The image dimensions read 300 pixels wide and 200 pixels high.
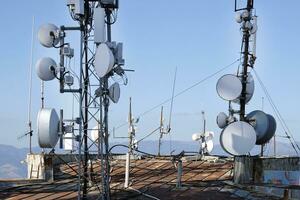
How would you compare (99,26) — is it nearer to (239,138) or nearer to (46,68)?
(46,68)

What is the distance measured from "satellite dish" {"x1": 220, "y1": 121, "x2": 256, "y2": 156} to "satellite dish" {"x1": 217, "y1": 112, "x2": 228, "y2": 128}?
123cm

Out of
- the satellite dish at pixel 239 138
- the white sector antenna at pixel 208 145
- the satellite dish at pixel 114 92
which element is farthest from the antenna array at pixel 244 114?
the white sector antenna at pixel 208 145

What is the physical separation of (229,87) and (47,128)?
7.55m

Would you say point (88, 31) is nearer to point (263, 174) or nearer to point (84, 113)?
point (84, 113)

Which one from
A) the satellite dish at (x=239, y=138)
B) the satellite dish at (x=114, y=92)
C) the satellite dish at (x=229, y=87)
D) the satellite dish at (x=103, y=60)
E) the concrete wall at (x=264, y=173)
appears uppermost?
the satellite dish at (x=103, y=60)

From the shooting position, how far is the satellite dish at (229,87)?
19641mm

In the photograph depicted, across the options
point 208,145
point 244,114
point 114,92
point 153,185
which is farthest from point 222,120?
point 208,145

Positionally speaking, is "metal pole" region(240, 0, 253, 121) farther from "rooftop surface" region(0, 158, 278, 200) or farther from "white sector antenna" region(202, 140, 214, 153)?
"white sector antenna" region(202, 140, 214, 153)

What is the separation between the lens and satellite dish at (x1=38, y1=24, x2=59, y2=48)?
15.6m

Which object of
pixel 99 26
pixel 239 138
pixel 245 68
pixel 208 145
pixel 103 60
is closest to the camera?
pixel 103 60

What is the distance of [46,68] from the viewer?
611 inches

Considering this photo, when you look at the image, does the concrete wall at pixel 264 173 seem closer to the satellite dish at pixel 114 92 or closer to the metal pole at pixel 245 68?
the metal pole at pixel 245 68

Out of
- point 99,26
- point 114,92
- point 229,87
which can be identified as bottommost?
point 114,92

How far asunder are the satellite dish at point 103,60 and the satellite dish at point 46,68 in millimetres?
1613
